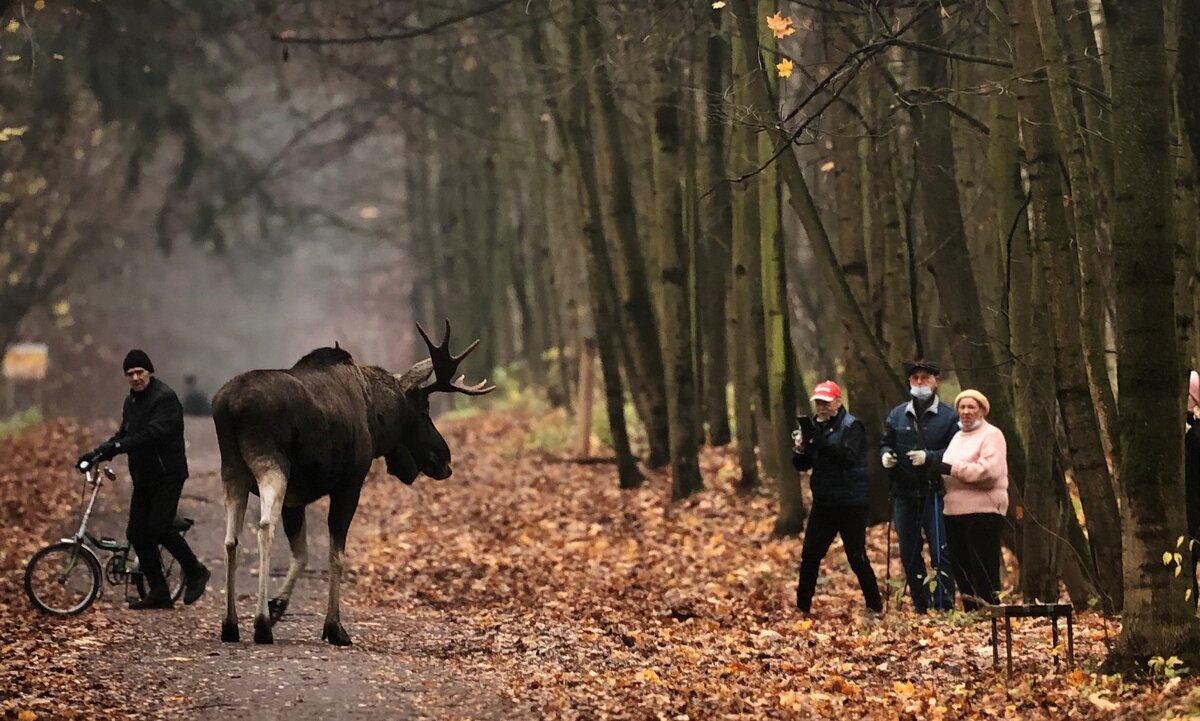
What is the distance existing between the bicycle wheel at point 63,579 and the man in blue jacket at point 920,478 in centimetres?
650

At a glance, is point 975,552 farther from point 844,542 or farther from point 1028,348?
point 1028,348

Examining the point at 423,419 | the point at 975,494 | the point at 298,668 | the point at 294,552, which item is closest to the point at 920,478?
the point at 975,494

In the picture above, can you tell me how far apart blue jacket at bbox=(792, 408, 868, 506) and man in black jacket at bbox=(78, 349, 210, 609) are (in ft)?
16.4

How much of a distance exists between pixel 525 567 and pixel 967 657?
703 centimetres

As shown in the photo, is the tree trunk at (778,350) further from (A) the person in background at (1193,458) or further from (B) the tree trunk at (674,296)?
(A) the person in background at (1193,458)

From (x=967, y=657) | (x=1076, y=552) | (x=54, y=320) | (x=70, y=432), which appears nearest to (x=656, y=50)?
(x=1076, y=552)

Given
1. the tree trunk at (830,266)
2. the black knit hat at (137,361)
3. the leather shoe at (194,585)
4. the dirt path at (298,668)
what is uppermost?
the tree trunk at (830,266)

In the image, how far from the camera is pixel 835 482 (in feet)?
40.8

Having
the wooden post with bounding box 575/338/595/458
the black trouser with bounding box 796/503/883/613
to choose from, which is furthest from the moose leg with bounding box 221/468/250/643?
the wooden post with bounding box 575/338/595/458

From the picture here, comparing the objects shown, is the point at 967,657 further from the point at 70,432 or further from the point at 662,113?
the point at 70,432

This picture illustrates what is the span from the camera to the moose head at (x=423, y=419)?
13102 millimetres

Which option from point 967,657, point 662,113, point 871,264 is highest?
point 662,113

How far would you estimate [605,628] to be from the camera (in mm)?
12141

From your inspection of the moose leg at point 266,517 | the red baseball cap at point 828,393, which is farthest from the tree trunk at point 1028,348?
the moose leg at point 266,517
